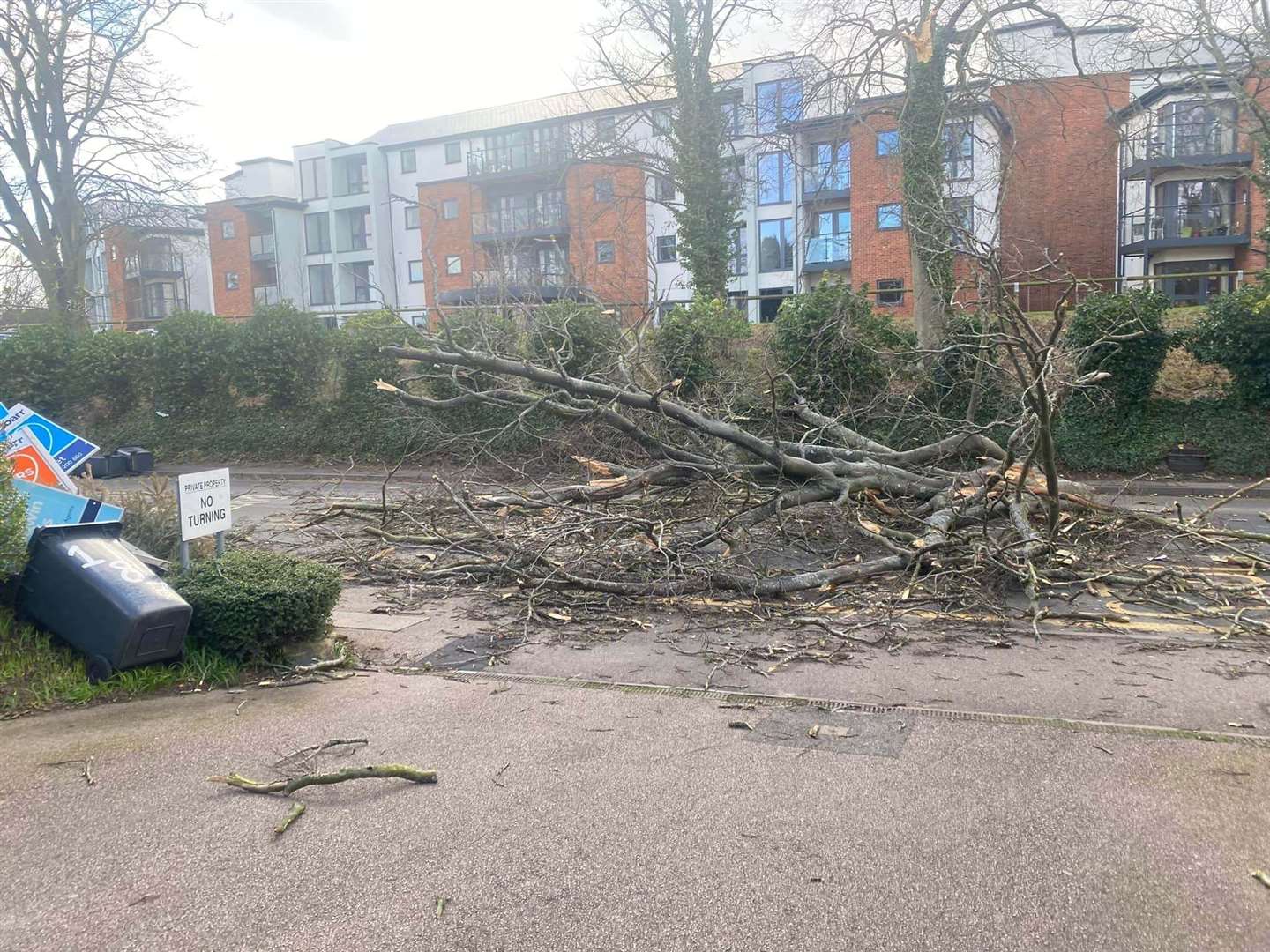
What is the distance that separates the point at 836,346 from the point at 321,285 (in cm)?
5193

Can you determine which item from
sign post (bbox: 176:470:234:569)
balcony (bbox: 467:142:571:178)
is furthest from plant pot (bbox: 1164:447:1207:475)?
balcony (bbox: 467:142:571:178)

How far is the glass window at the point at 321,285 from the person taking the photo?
61719mm

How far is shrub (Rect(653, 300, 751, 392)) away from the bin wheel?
42.5ft

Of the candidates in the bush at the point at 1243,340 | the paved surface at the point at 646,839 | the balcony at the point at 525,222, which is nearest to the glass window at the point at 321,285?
the balcony at the point at 525,222

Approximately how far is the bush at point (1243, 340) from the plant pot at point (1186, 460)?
1.04 metres

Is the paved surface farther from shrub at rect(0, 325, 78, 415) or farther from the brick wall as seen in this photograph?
the brick wall

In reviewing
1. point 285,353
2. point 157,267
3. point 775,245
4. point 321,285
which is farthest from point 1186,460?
point 157,267

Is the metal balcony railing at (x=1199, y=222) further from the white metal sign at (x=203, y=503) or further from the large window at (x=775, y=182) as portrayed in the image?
the white metal sign at (x=203, y=503)

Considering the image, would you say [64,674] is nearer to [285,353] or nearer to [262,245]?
[285,353]

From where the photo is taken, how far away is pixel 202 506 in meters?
6.74

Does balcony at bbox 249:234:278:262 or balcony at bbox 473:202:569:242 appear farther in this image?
balcony at bbox 249:234:278:262

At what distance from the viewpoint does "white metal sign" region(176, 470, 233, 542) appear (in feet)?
21.6

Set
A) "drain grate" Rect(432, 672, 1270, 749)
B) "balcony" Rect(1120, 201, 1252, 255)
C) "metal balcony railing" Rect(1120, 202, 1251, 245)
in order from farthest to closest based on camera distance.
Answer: "metal balcony railing" Rect(1120, 202, 1251, 245) → "balcony" Rect(1120, 201, 1252, 255) → "drain grate" Rect(432, 672, 1270, 749)

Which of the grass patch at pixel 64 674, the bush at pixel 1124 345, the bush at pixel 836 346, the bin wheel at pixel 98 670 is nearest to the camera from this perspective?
the grass patch at pixel 64 674
